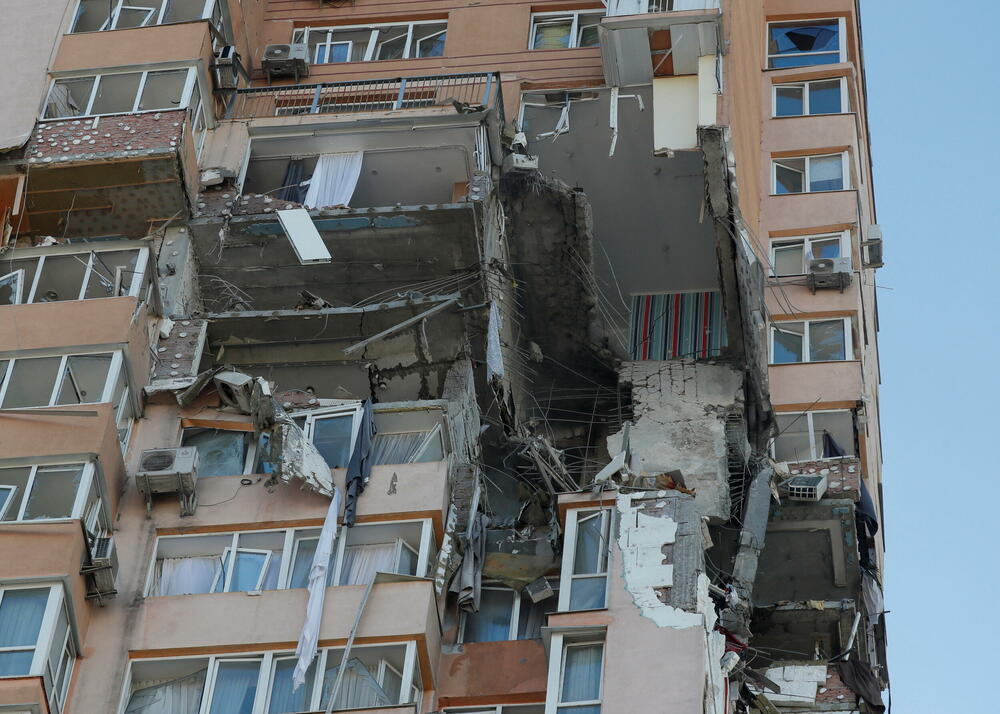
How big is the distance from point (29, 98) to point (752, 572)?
49.1 feet

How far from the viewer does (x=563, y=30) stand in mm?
35875

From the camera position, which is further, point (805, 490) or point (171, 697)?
point (805, 490)

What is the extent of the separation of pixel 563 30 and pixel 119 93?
981cm

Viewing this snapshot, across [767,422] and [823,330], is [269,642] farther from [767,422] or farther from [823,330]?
[823,330]

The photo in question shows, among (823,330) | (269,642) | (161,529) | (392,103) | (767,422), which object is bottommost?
(269,642)

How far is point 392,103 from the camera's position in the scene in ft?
107

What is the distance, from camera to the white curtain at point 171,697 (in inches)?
911

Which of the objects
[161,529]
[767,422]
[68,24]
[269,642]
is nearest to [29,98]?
[68,24]

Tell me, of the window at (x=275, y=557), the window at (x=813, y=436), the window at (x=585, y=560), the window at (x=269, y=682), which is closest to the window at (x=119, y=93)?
the window at (x=275, y=557)

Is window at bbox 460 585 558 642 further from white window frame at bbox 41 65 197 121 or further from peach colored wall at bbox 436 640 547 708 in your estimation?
white window frame at bbox 41 65 197 121

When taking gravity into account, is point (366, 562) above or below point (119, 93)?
below

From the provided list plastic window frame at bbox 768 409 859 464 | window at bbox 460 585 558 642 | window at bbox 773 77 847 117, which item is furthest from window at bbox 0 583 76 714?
window at bbox 773 77 847 117

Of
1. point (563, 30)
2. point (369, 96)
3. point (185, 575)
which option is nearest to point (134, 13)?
point (369, 96)

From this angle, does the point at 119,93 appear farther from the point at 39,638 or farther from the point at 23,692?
the point at 23,692
